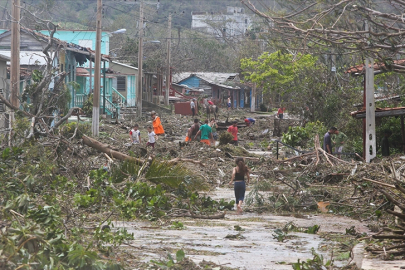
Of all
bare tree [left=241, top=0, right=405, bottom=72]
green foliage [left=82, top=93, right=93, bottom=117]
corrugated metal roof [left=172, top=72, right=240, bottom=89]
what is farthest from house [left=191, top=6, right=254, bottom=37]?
bare tree [left=241, top=0, right=405, bottom=72]

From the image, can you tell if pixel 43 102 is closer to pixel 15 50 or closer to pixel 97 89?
pixel 15 50

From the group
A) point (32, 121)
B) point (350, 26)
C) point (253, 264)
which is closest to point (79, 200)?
point (32, 121)

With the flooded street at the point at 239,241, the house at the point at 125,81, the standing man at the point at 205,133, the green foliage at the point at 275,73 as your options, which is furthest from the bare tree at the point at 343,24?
the house at the point at 125,81

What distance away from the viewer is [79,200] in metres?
10.5

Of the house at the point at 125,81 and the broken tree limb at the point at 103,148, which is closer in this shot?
the broken tree limb at the point at 103,148

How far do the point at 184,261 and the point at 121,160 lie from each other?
295 inches

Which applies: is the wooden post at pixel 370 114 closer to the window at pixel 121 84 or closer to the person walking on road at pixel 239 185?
the person walking on road at pixel 239 185

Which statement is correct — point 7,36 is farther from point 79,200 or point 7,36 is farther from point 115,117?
point 79,200

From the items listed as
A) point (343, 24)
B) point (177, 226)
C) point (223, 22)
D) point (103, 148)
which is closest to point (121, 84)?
point (103, 148)

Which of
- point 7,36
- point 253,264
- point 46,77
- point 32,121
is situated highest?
point 7,36

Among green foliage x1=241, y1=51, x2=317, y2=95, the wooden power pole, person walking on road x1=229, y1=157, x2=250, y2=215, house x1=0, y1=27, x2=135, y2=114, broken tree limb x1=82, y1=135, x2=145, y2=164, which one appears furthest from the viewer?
green foliage x1=241, y1=51, x2=317, y2=95

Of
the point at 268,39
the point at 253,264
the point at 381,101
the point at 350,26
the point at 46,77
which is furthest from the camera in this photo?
the point at 381,101

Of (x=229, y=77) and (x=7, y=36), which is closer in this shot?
(x=7, y=36)

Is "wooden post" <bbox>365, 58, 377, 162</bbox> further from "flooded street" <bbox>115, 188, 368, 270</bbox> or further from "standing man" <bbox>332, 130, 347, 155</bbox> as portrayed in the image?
"flooded street" <bbox>115, 188, 368, 270</bbox>
